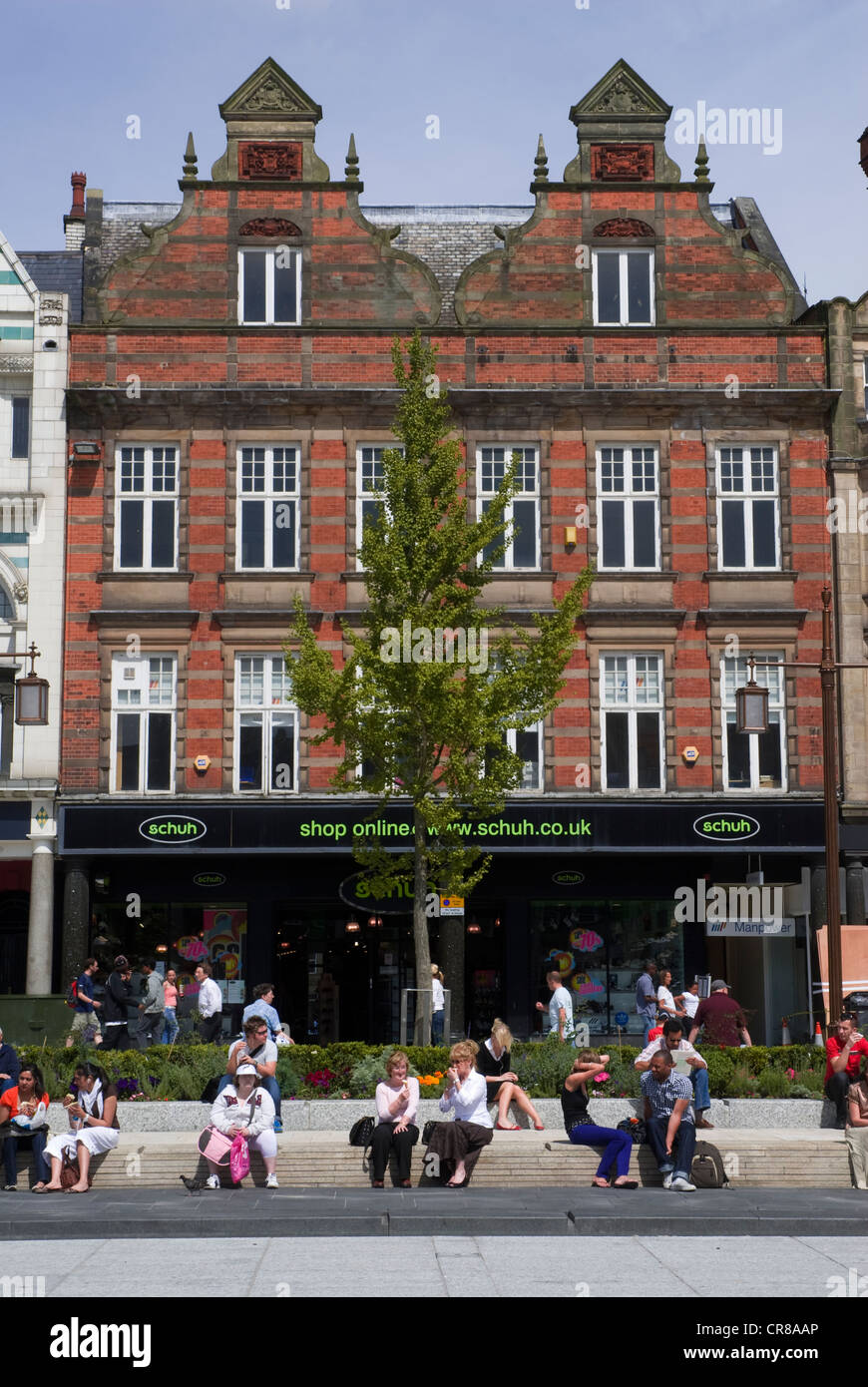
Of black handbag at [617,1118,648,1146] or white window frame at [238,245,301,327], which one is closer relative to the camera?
black handbag at [617,1118,648,1146]

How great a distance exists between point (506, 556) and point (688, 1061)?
14376mm

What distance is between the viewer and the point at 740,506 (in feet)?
99.9

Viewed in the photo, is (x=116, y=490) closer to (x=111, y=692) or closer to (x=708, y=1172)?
(x=111, y=692)

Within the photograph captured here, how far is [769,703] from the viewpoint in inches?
1182

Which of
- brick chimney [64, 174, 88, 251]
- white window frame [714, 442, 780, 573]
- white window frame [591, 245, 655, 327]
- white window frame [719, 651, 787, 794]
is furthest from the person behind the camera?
brick chimney [64, 174, 88, 251]

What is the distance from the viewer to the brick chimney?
37.2 m

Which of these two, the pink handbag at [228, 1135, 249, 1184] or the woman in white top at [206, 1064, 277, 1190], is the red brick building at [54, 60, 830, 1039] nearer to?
the woman in white top at [206, 1064, 277, 1190]

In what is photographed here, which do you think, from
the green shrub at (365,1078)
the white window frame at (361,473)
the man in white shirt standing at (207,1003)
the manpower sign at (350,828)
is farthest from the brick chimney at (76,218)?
the green shrub at (365,1078)

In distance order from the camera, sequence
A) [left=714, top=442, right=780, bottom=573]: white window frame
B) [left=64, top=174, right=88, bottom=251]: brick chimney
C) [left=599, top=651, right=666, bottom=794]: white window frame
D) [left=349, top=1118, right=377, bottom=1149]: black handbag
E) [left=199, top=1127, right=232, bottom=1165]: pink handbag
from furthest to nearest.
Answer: [left=64, top=174, right=88, bottom=251]: brick chimney
[left=714, top=442, right=780, bottom=573]: white window frame
[left=599, top=651, right=666, bottom=794]: white window frame
[left=349, top=1118, right=377, bottom=1149]: black handbag
[left=199, top=1127, right=232, bottom=1165]: pink handbag

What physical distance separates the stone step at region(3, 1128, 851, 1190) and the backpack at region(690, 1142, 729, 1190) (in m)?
0.28

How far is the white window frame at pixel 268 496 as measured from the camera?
29969 millimetres

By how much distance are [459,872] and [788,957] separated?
957 cm

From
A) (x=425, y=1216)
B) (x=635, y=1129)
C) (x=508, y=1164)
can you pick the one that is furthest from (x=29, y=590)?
(x=425, y=1216)

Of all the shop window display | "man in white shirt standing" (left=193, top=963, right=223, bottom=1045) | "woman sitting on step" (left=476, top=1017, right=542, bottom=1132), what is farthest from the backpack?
the shop window display
